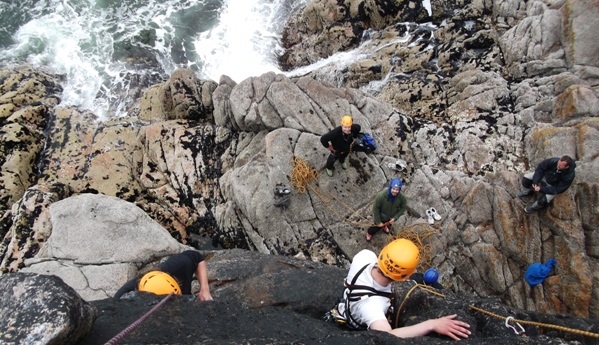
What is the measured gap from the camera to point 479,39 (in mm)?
14758

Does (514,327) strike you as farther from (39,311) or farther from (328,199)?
(328,199)

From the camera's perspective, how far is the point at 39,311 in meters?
3.65

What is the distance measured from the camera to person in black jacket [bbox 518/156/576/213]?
28.3 feet

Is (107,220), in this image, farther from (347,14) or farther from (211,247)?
(347,14)

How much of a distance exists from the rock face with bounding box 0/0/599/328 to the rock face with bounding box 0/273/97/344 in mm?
5418

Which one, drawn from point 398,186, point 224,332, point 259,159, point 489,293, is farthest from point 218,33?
point 224,332

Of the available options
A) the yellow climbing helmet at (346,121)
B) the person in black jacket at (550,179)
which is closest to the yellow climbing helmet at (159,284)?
the yellow climbing helmet at (346,121)

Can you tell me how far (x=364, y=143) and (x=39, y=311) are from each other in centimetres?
865

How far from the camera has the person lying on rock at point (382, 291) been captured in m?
4.25

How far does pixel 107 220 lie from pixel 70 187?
3798 millimetres

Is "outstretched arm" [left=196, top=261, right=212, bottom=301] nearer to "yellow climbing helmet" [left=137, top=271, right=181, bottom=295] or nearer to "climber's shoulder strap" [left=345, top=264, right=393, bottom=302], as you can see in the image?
"yellow climbing helmet" [left=137, top=271, right=181, bottom=295]

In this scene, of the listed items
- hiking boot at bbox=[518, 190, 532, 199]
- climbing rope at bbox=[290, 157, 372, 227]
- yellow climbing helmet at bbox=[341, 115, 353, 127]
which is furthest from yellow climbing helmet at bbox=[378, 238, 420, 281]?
hiking boot at bbox=[518, 190, 532, 199]

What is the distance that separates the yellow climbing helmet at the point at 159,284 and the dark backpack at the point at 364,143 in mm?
6758

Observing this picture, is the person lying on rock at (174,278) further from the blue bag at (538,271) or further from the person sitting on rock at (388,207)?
the blue bag at (538,271)
